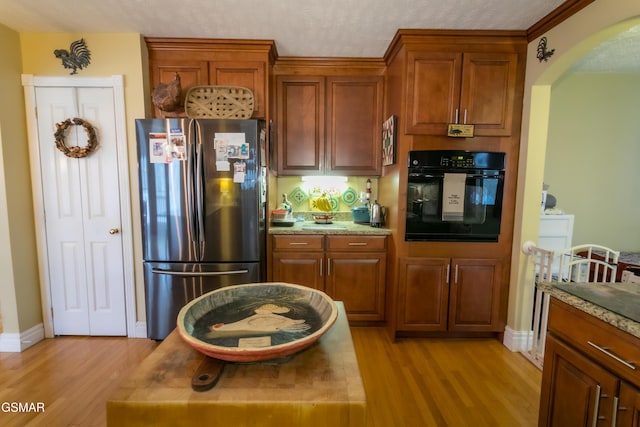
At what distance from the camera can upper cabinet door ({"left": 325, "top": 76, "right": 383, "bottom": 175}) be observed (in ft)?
9.21

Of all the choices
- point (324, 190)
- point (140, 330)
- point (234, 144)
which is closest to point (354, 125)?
point (324, 190)

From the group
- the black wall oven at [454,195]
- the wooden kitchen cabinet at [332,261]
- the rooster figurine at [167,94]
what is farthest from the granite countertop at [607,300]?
the rooster figurine at [167,94]

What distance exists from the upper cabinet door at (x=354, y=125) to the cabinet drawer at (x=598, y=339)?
1931 millimetres

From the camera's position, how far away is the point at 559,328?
1.23 meters

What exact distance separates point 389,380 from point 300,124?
90.4 inches

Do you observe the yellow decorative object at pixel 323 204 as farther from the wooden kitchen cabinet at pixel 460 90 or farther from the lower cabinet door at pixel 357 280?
the wooden kitchen cabinet at pixel 460 90

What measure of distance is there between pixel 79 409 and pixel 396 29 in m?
3.35

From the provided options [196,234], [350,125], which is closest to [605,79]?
[350,125]

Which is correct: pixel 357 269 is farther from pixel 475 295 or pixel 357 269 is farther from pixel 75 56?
pixel 75 56

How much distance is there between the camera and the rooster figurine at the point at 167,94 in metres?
2.35

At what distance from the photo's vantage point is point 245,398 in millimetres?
661

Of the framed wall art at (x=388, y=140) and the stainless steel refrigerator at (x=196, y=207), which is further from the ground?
the framed wall art at (x=388, y=140)

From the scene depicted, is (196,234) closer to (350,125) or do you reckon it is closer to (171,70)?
(171,70)

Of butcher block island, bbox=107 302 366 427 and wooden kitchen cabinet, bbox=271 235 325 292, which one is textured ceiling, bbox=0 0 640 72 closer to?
wooden kitchen cabinet, bbox=271 235 325 292
